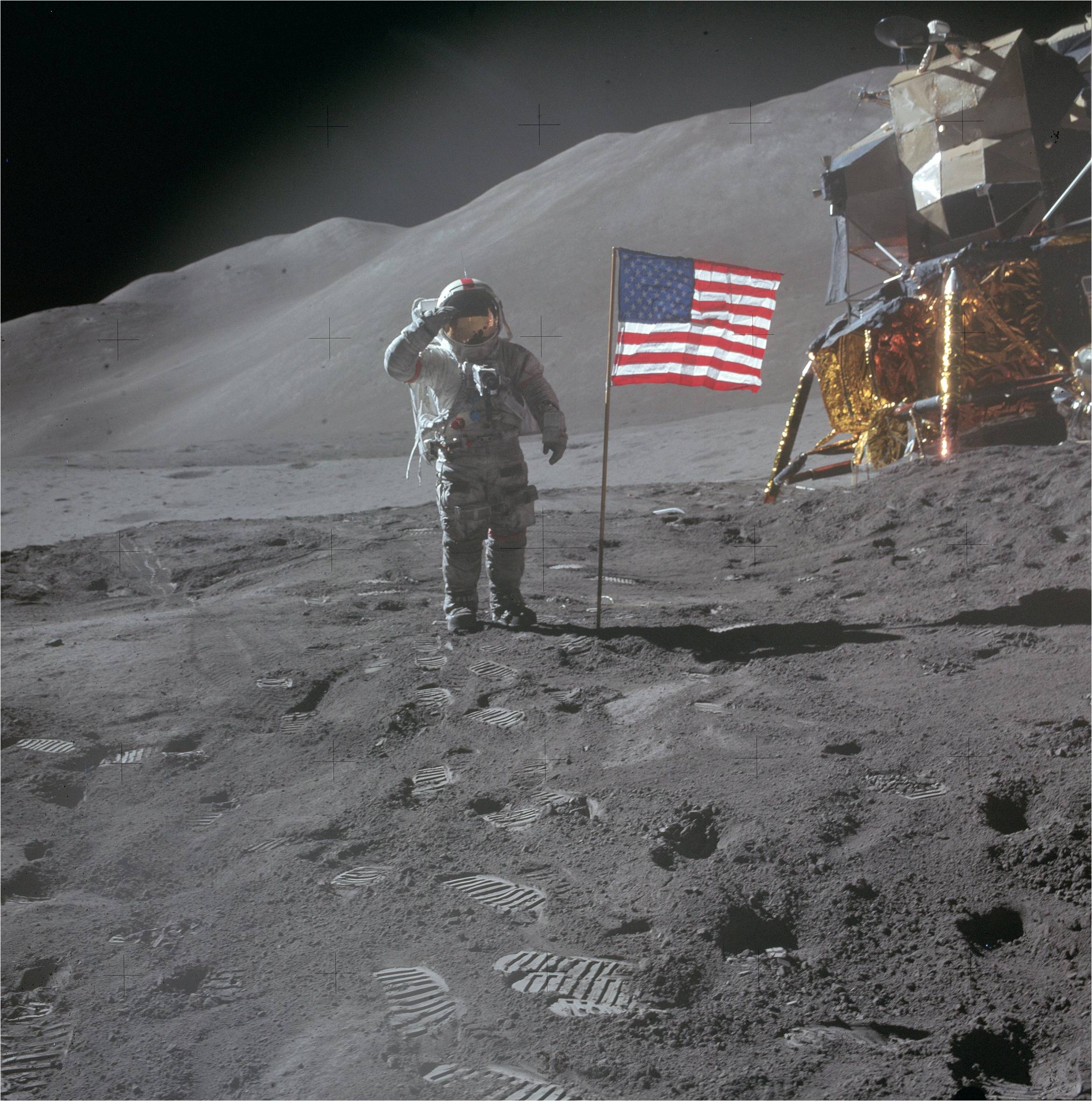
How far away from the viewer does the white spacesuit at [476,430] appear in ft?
11.5

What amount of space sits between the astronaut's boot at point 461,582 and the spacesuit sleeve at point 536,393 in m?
0.54

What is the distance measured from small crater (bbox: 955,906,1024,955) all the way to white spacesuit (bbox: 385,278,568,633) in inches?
86.2

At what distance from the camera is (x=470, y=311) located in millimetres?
3498

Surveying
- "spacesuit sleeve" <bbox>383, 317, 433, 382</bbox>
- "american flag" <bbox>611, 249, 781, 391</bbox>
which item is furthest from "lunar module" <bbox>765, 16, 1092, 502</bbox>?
"spacesuit sleeve" <bbox>383, 317, 433, 382</bbox>

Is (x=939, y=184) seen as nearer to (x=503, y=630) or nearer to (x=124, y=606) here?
(x=503, y=630)

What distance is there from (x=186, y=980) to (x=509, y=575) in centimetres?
223

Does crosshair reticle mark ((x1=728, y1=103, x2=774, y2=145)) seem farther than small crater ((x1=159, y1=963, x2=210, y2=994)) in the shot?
Yes

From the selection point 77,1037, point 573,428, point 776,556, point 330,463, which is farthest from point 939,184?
point 573,428

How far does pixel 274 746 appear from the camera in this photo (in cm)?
261

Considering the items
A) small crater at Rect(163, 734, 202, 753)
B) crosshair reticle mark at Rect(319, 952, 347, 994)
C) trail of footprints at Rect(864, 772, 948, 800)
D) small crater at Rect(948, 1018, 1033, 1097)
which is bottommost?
crosshair reticle mark at Rect(319, 952, 347, 994)

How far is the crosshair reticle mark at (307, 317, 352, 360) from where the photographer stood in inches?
914

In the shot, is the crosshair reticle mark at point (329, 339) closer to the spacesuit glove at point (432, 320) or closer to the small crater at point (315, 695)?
the spacesuit glove at point (432, 320)

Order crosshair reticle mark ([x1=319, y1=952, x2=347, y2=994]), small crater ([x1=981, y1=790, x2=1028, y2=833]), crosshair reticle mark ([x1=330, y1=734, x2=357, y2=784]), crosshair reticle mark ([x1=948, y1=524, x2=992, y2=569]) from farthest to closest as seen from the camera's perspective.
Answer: crosshair reticle mark ([x1=948, y1=524, x2=992, y2=569]) → crosshair reticle mark ([x1=330, y1=734, x2=357, y2=784]) → small crater ([x1=981, y1=790, x2=1028, y2=833]) → crosshair reticle mark ([x1=319, y1=952, x2=347, y2=994])

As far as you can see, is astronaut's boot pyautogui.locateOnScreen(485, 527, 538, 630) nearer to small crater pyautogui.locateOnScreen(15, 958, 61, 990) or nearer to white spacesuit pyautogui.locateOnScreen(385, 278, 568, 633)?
white spacesuit pyautogui.locateOnScreen(385, 278, 568, 633)
